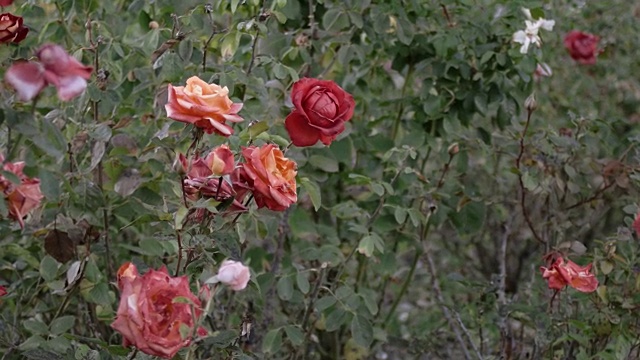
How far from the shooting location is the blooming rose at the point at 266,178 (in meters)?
1.32

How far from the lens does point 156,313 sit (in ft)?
3.83

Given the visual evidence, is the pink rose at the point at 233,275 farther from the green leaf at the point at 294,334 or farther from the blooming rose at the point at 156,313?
the green leaf at the point at 294,334

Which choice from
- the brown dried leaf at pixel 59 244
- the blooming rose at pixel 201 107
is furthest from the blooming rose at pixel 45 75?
the brown dried leaf at pixel 59 244

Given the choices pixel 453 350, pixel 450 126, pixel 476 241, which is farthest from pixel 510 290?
pixel 450 126

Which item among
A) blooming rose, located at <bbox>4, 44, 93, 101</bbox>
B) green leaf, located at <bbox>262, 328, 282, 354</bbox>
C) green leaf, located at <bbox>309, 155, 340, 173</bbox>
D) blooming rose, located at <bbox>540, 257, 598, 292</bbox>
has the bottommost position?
green leaf, located at <bbox>262, 328, 282, 354</bbox>

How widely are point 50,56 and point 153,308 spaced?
358 millimetres

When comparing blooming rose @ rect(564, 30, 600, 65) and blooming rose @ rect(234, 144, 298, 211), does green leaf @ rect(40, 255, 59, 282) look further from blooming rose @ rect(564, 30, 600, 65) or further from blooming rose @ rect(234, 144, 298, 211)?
blooming rose @ rect(564, 30, 600, 65)

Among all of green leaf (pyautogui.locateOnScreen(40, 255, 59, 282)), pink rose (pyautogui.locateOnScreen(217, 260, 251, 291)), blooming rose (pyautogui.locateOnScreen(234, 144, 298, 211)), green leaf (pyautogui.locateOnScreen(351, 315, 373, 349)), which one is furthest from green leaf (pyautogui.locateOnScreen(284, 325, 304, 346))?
pink rose (pyautogui.locateOnScreen(217, 260, 251, 291))

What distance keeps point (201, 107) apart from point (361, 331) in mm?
827

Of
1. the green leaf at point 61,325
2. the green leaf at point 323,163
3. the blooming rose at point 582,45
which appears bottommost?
the blooming rose at point 582,45

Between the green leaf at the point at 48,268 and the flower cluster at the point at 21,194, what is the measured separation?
0.37 m

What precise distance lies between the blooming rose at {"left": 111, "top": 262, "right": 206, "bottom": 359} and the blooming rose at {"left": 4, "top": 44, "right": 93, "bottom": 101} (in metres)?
0.28

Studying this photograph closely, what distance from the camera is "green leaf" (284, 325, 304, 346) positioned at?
1.90 metres

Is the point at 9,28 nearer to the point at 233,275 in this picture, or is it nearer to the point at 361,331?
the point at 233,275
